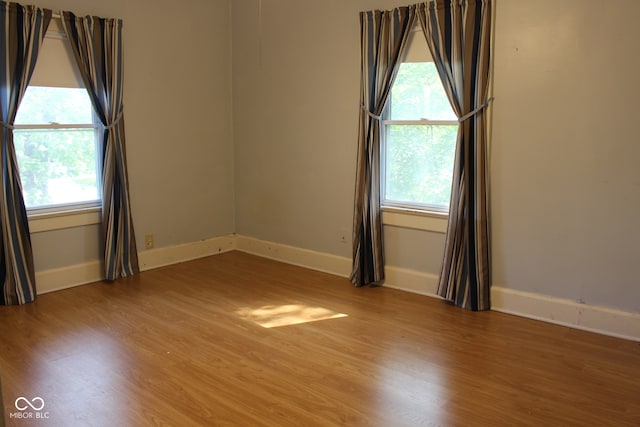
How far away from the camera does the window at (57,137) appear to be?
4406 millimetres

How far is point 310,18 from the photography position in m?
5.04

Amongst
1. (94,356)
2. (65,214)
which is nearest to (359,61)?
(65,214)

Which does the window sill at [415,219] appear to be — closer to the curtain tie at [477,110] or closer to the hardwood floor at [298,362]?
the hardwood floor at [298,362]

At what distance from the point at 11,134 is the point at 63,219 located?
0.80m

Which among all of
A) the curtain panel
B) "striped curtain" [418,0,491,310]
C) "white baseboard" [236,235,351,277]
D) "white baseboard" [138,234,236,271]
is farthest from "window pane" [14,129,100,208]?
"striped curtain" [418,0,491,310]

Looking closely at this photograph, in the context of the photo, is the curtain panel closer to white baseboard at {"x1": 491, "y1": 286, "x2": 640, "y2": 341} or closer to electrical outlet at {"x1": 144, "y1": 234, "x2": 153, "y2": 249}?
white baseboard at {"x1": 491, "y1": 286, "x2": 640, "y2": 341}

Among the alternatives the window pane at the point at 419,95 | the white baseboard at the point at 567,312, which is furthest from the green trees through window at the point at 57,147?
the white baseboard at the point at 567,312

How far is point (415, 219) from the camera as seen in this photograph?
4555 mm

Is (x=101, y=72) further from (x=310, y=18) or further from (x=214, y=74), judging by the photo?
(x=310, y=18)

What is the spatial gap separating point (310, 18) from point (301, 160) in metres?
1.28

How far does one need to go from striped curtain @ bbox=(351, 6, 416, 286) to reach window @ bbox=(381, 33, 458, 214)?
100mm

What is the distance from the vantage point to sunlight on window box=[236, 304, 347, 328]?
398 cm

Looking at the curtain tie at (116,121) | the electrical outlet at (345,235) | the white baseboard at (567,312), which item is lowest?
the white baseboard at (567,312)

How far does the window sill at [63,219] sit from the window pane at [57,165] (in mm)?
104
